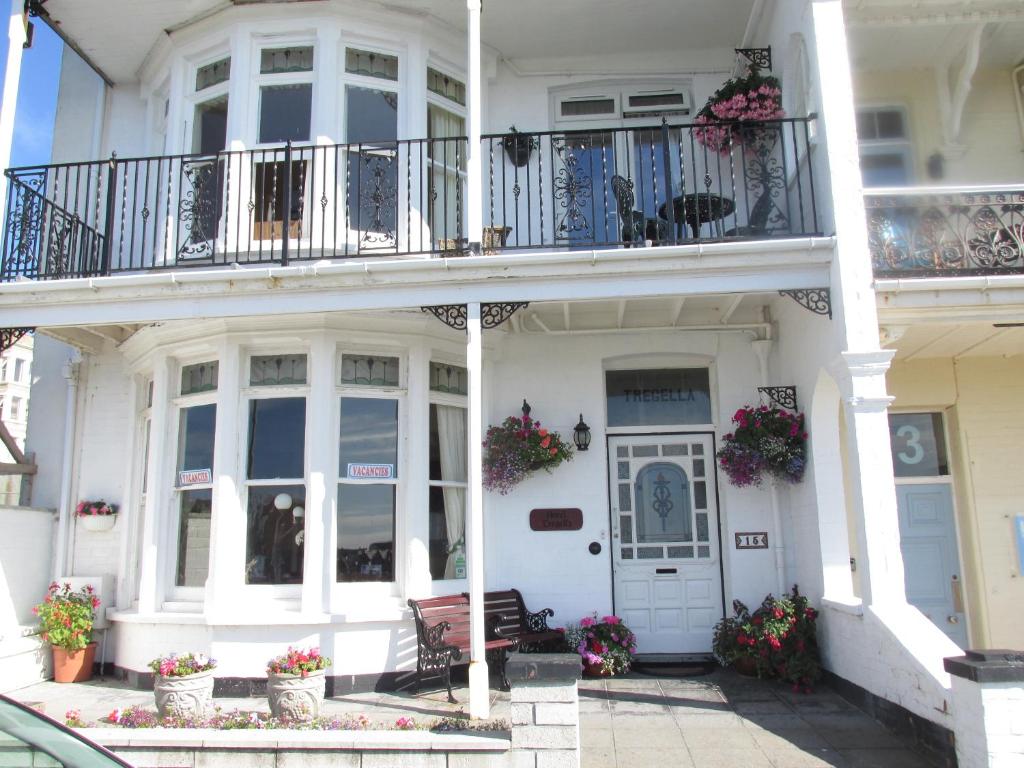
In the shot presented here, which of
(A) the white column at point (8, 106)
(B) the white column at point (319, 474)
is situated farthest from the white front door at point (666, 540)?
(A) the white column at point (8, 106)

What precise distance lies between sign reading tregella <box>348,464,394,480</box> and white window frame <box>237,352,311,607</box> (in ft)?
1.36

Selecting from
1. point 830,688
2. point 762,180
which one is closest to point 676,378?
point 762,180

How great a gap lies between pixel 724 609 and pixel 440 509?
9.87ft

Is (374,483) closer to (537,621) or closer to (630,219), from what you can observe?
(537,621)

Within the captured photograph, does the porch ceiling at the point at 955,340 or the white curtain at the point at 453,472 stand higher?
the porch ceiling at the point at 955,340

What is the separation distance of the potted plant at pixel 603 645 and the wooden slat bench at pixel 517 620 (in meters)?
0.21

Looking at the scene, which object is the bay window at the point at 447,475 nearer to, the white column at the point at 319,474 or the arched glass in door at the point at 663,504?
the white column at the point at 319,474

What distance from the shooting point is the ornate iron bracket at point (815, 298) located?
6469 mm

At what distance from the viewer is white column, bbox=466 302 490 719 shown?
575 centimetres

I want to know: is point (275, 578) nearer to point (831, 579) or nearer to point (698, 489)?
point (698, 489)

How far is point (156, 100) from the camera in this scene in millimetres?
9031

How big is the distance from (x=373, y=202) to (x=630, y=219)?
2.51 metres

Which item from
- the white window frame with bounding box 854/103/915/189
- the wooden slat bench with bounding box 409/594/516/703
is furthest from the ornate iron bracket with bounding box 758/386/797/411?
the wooden slat bench with bounding box 409/594/516/703

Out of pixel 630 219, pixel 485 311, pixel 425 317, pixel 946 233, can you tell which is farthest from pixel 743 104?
pixel 425 317
